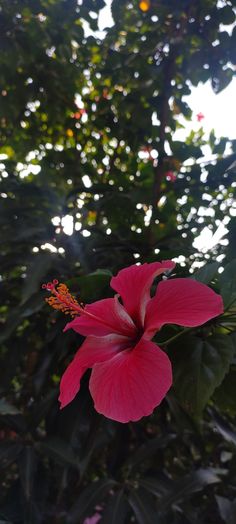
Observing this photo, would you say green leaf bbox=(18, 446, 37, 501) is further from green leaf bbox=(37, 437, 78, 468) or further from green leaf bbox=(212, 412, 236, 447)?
green leaf bbox=(212, 412, 236, 447)

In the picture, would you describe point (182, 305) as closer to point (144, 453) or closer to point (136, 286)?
point (136, 286)

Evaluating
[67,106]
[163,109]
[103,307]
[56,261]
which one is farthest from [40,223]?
[103,307]

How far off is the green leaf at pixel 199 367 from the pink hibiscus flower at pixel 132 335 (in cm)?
5

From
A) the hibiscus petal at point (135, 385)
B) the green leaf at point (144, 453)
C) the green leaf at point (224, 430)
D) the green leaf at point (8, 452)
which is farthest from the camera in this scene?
the green leaf at point (144, 453)

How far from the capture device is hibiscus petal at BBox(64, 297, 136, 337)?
1.42 ft

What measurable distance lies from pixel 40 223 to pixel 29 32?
24.4 inches

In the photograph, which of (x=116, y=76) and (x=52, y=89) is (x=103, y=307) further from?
(x=52, y=89)

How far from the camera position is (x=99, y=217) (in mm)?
1327

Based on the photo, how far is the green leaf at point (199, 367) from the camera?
1.26ft

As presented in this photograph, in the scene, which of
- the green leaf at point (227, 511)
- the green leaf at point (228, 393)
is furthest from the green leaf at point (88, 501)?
the green leaf at point (228, 393)

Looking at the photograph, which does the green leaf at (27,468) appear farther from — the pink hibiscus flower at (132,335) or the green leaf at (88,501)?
the pink hibiscus flower at (132,335)

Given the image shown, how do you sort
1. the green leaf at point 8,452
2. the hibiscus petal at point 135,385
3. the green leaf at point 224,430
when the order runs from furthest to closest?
the green leaf at point 8,452 → the green leaf at point 224,430 → the hibiscus petal at point 135,385

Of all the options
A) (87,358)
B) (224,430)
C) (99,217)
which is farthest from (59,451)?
(99,217)

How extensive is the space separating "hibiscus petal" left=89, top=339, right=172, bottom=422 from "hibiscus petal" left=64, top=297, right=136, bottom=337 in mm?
53
